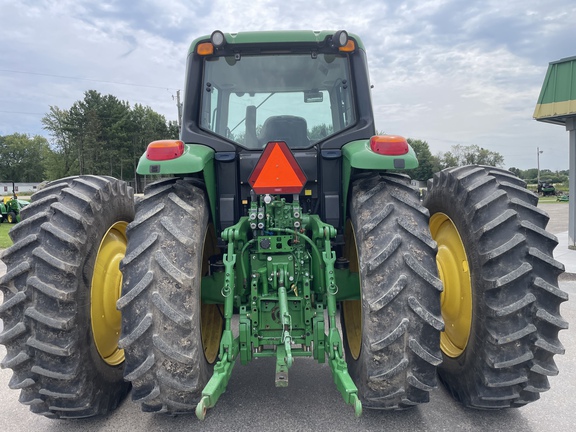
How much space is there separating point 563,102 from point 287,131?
10.2 meters

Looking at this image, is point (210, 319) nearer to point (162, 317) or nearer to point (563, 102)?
point (162, 317)

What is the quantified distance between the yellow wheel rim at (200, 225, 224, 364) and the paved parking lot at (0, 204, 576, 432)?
323 millimetres

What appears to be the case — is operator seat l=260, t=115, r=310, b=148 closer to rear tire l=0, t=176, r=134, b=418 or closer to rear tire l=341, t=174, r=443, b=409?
rear tire l=341, t=174, r=443, b=409

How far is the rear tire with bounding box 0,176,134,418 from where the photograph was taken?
255 centimetres

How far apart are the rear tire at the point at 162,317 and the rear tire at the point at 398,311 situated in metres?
0.97

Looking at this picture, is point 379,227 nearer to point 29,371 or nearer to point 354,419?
point 354,419

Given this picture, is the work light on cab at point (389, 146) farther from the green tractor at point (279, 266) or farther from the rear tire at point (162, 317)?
the rear tire at point (162, 317)

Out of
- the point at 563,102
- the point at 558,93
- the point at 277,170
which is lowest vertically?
the point at 277,170

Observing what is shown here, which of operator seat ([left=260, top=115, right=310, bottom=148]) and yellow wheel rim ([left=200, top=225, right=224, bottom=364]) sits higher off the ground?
operator seat ([left=260, top=115, right=310, bottom=148])

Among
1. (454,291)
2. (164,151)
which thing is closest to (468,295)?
(454,291)

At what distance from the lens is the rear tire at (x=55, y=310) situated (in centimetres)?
255

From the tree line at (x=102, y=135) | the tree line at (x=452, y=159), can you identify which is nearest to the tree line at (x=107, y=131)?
the tree line at (x=102, y=135)

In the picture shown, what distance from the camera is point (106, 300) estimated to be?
301cm

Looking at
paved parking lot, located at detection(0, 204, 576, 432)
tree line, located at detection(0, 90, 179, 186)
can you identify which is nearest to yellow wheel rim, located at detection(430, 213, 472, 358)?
paved parking lot, located at detection(0, 204, 576, 432)
